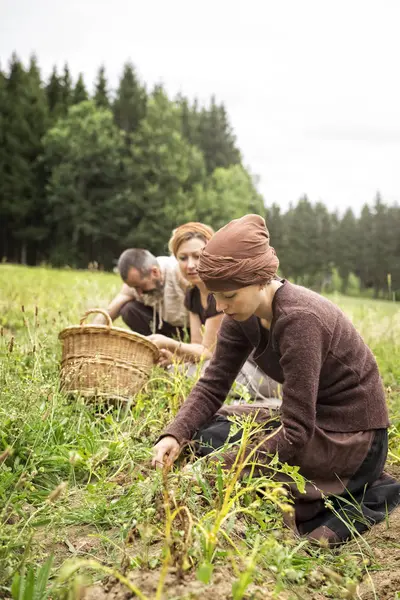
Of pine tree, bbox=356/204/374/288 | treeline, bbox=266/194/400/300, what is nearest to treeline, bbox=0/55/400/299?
treeline, bbox=266/194/400/300

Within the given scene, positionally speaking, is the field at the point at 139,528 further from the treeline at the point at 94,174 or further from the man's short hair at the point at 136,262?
the treeline at the point at 94,174

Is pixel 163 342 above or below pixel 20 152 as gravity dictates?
below

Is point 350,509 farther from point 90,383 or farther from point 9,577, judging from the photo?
point 90,383

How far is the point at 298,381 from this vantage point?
2170 millimetres

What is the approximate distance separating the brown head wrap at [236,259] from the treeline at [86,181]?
28.0 meters

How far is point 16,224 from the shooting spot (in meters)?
32.3

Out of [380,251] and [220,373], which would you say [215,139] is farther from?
[220,373]

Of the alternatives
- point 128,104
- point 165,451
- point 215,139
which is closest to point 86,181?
point 128,104

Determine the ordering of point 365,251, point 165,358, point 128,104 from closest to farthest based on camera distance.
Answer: point 165,358
point 128,104
point 365,251

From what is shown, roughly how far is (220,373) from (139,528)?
1.14 metres

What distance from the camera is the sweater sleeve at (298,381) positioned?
→ 85.4 inches

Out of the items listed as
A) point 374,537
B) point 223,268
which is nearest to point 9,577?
point 223,268

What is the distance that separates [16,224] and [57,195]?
3.27 m

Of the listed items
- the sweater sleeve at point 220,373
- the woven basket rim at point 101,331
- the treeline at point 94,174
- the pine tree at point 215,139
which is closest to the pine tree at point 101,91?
the treeline at point 94,174
